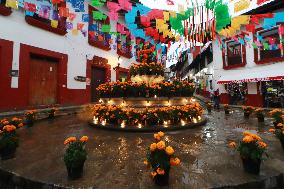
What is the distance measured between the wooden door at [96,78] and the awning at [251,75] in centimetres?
1201

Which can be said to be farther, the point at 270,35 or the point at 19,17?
the point at 270,35

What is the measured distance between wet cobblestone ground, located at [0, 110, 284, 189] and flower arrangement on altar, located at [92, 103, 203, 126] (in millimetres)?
1259

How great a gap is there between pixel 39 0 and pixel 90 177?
949 centimetres

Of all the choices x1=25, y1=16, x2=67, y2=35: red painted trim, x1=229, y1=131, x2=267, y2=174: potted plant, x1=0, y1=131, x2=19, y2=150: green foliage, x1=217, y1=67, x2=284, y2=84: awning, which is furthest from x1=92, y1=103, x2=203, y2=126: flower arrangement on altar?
x1=217, y1=67, x2=284, y2=84: awning

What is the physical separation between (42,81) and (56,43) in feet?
7.91

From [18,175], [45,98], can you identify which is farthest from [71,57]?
[18,175]

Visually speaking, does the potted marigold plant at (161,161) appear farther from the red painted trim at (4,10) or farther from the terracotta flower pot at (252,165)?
the red painted trim at (4,10)

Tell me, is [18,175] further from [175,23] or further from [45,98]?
[175,23]

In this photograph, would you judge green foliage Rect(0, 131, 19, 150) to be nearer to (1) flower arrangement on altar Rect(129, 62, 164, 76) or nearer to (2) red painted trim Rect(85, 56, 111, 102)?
(1) flower arrangement on altar Rect(129, 62, 164, 76)

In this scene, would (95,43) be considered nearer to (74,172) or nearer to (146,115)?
(146,115)

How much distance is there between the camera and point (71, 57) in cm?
1283

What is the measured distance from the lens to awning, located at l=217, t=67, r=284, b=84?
15842 mm

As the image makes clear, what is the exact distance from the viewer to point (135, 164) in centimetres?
406

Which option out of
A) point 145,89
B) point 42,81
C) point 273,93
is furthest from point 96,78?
point 273,93
